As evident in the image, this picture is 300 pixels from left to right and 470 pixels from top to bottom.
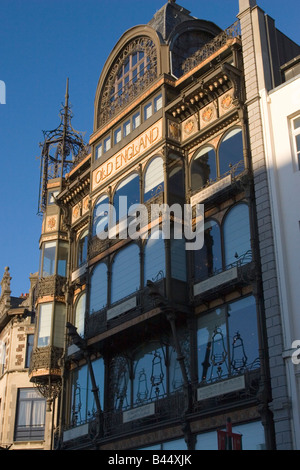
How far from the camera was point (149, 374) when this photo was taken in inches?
1132

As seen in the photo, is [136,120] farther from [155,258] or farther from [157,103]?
[155,258]

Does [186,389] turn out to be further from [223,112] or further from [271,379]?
[223,112]

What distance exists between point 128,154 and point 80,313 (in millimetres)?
8501

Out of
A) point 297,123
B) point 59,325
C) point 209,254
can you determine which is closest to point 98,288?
point 59,325

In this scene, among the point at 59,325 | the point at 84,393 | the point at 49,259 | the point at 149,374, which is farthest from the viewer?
the point at 49,259

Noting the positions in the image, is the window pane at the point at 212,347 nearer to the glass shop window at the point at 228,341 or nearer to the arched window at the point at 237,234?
the glass shop window at the point at 228,341

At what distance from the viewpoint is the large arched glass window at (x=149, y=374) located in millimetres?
27906

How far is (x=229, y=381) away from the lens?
24.0 metres

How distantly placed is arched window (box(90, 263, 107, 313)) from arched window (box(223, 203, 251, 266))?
6.99m

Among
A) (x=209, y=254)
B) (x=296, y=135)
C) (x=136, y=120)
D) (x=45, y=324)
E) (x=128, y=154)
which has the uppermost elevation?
(x=136, y=120)

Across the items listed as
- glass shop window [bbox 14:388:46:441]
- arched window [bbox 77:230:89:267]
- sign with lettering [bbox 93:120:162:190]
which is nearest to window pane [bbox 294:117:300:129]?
sign with lettering [bbox 93:120:162:190]

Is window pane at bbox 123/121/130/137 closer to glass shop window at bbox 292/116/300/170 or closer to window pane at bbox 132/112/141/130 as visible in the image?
window pane at bbox 132/112/141/130

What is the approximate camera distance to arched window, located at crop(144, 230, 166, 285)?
92.2 ft

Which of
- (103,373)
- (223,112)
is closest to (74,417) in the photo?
(103,373)
